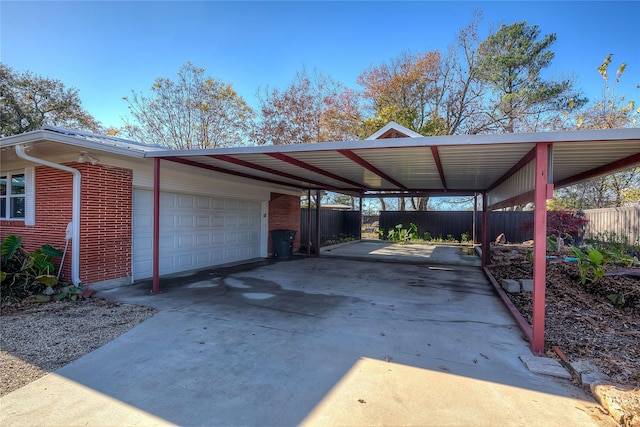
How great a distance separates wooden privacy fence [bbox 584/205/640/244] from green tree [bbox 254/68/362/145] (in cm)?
1191

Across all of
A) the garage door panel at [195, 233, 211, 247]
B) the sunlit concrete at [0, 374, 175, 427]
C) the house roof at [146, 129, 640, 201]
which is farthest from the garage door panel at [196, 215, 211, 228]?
the sunlit concrete at [0, 374, 175, 427]

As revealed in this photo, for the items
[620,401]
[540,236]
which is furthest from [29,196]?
[620,401]

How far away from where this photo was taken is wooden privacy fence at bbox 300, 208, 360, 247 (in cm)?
1403

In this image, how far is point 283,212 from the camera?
12398mm

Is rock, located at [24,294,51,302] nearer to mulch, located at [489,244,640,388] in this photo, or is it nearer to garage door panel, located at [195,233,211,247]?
garage door panel, located at [195,233,211,247]

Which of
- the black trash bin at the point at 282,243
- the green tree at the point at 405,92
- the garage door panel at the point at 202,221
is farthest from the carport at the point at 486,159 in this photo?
the green tree at the point at 405,92

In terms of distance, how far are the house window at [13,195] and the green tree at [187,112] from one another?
10.7m

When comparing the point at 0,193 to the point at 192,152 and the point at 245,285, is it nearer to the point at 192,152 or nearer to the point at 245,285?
the point at 192,152

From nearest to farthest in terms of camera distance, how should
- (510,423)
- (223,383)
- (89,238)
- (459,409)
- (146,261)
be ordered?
1. (510,423)
2. (459,409)
3. (223,383)
4. (89,238)
5. (146,261)

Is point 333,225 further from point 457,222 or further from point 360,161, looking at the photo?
point 360,161

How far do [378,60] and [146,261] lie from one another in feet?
55.4

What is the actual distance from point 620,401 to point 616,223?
11.2 m

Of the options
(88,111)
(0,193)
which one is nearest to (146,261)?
(0,193)

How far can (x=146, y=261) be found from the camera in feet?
24.2
